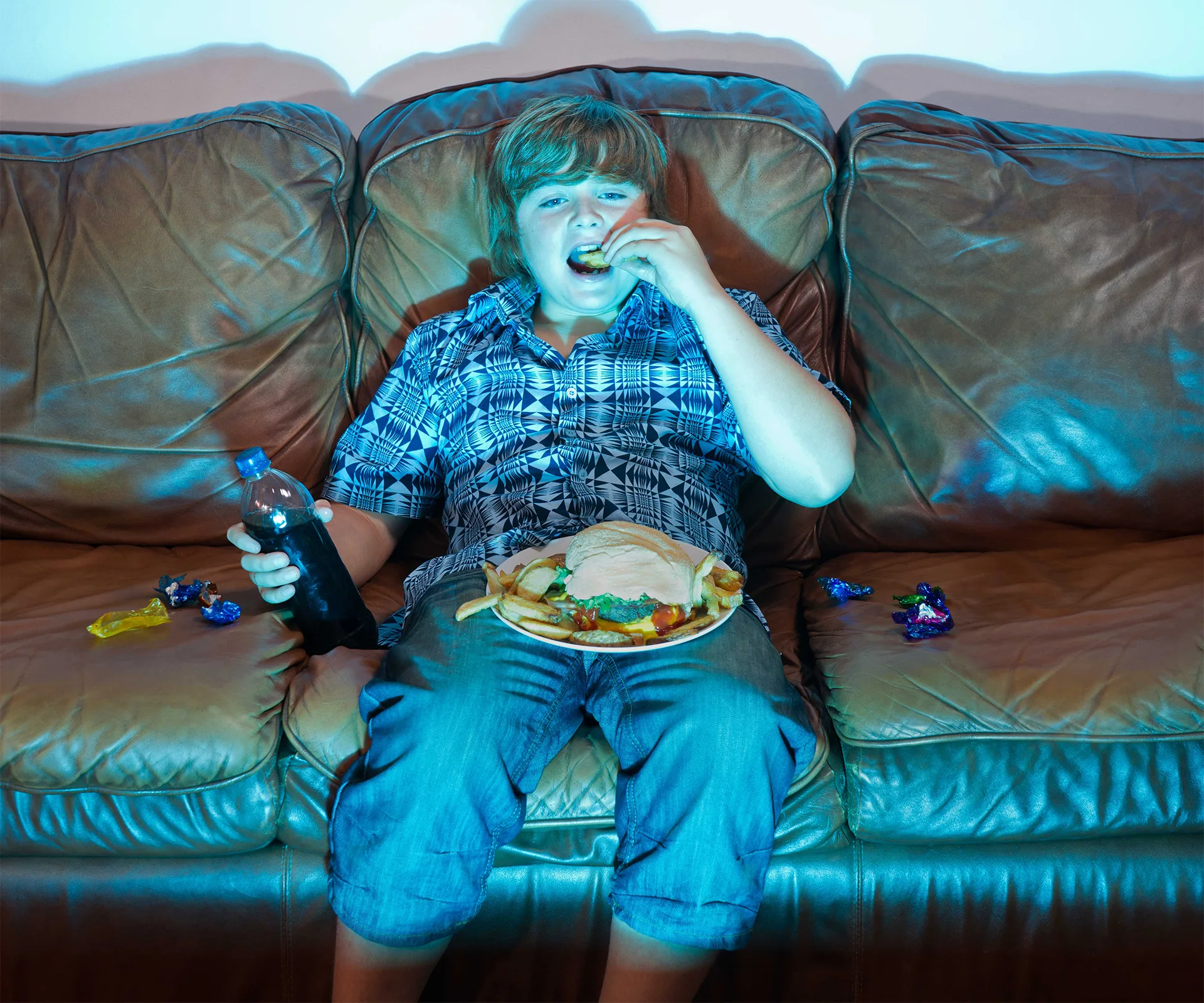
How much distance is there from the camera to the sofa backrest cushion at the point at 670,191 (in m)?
1.65

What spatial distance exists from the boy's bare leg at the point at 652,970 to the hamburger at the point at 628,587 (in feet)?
1.12

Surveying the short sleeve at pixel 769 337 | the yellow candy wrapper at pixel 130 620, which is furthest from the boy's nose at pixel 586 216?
the yellow candy wrapper at pixel 130 620

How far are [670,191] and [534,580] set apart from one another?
882 mm

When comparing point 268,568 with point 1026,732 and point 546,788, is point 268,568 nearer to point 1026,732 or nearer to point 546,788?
point 546,788

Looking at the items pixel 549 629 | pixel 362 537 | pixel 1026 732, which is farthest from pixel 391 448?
pixel 1026 732

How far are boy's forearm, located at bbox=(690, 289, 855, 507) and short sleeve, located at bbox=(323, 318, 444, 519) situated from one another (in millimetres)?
492

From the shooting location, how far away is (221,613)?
1.27 meters

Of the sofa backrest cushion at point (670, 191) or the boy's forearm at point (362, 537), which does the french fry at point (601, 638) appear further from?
the sofa backrest cushion at point (670, 191)

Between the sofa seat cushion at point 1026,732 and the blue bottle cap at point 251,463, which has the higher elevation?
the blue bottle cap at point 251,463

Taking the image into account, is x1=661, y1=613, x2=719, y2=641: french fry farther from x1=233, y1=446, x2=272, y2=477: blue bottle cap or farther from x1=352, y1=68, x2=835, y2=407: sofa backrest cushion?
x1=352, y1=68, x2=835, y2=407: sofa backrest cushion

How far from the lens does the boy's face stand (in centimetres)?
139

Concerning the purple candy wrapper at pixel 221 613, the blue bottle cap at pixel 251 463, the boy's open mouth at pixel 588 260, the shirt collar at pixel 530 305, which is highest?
the boy's open mouth at pixel 588 260

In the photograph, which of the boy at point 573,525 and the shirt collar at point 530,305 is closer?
the boy at point 573,525

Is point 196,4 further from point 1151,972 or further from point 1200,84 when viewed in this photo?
point 1151,972
